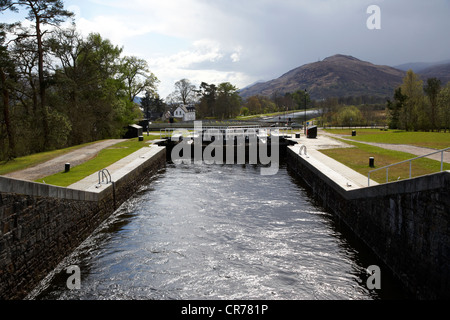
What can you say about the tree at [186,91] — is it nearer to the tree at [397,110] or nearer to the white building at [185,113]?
the white building at [185,113]

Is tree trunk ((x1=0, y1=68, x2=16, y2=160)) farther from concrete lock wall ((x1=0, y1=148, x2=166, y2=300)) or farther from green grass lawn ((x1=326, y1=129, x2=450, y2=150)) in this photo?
green grass lawn ((x1=326, y1=129, x2=450, y2=150))

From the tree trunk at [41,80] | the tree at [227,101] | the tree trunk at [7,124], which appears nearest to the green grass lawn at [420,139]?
the tree trunk at [7,124]

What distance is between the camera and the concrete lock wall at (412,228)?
7543 millimetres

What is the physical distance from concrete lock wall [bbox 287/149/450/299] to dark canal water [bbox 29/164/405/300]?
55 cm

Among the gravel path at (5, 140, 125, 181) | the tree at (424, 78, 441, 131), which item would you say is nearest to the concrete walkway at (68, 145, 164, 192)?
the gravel path at (5, 140, 125, 181)

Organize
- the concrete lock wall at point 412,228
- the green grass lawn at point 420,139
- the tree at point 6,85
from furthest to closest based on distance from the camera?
1. the green grass lawn at point 420,139
2. the tree at point 6,85
3. the concrete lock wall at point 412,228

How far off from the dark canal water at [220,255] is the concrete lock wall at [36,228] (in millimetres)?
434

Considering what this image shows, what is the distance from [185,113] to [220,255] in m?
102

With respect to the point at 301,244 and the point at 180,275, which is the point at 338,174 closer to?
the point at 301,244

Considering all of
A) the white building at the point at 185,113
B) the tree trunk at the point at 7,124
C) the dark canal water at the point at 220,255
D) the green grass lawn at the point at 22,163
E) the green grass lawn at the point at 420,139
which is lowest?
the dark canal water at the point at 220,255

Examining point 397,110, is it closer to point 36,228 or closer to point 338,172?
point 338,172

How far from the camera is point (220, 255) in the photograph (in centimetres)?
1100

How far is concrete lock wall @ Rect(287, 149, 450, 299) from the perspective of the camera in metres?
7.54

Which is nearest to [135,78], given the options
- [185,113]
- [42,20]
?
[42,20]
